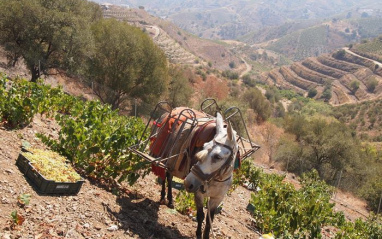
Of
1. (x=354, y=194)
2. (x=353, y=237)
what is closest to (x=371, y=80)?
(x=354, y=194)

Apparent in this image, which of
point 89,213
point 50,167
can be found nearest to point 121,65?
point 50,167

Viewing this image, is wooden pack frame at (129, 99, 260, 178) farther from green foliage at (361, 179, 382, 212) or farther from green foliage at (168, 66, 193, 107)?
green foliage at (168, 66, 193, 107)

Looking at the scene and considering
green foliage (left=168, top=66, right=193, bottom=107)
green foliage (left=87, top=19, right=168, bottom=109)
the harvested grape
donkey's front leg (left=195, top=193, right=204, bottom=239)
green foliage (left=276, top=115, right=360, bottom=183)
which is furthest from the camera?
green foliage (left=168, top=66, right=193, bottom=107)

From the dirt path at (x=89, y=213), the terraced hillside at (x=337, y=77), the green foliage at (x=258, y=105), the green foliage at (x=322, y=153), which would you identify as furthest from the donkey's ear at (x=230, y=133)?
the terraced hillside at (x=337, y=77)

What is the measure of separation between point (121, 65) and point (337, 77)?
396ft

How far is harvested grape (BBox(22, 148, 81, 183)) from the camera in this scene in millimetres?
5609

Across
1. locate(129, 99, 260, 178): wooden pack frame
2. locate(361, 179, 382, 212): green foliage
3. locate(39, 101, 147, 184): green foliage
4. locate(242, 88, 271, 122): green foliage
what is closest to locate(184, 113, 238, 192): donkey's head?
locate(129, 99, 260, 178): wooden pack frame

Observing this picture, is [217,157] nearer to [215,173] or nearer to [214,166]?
[214,166]

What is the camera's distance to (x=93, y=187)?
263 inches

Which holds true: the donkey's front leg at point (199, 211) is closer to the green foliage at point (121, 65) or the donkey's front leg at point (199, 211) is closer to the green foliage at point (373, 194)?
the green foliage at point (121, 65)

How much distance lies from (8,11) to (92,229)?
2316 centimetres

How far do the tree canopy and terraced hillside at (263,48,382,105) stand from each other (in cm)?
→ 9431

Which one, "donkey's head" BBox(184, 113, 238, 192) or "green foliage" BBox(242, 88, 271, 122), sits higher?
"donkey's head" BBox(184, 113, 238, 192)

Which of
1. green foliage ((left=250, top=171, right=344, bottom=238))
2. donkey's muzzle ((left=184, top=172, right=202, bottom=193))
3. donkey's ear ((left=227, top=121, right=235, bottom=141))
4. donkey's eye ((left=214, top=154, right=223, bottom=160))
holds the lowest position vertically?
green foliage ((left=250, top=171, right=344, bottom=238))
